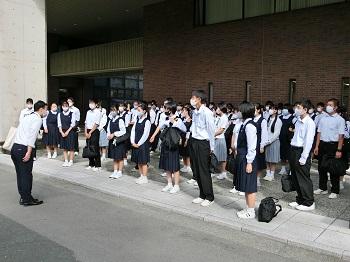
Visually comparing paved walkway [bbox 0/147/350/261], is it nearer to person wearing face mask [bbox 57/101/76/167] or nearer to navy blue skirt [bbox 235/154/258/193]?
navy blue skirt [bbox 235/154/258/193]

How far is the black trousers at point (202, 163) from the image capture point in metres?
6.45

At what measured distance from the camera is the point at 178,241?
4.96m

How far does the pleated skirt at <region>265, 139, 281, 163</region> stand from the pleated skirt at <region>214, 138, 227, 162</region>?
1.03 m

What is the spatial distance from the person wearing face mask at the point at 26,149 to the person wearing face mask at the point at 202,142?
9.24 ft

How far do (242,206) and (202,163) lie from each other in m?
1.09

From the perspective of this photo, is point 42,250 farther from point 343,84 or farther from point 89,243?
point 343,84

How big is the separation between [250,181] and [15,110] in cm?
1066

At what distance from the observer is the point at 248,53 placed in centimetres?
1530

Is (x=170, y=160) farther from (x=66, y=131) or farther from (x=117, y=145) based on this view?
(x=66, y=131)

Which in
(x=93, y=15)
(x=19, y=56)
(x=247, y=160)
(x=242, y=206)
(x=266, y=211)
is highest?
(x=93, y=15)

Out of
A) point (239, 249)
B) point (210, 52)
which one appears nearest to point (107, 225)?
point (239, 249)

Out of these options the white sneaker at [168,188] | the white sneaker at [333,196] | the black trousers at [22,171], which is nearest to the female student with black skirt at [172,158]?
the white sneaker at [168,188]

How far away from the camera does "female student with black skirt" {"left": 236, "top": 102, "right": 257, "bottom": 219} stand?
18.7 feet

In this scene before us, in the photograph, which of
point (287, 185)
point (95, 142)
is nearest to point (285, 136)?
point (287, 185)
